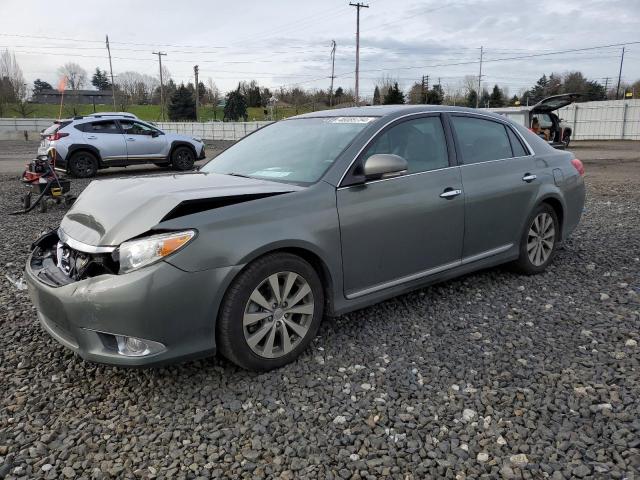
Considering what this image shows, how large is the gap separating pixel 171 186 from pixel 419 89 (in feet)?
258

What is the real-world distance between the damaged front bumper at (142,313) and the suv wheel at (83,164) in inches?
492

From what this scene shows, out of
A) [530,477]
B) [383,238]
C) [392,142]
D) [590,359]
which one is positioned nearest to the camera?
[530,477]

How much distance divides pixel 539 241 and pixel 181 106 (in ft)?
240

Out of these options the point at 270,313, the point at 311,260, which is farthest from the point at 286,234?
the point at 270,313

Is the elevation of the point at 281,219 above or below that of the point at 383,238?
above

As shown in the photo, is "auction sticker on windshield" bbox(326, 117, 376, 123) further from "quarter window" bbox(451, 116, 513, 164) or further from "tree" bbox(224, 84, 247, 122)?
"tree" bbox(224, 84, 247, 122)

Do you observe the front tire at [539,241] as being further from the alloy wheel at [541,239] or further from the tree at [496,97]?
the tree at [496,97]

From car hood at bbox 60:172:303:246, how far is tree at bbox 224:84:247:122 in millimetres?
68608

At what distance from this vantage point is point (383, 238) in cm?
358

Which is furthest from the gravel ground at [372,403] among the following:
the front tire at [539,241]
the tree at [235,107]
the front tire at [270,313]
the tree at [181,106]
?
the tree at [181,106]

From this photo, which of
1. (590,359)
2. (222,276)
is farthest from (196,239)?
(590,359)

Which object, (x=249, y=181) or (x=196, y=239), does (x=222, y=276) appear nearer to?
(x=196, y=239)

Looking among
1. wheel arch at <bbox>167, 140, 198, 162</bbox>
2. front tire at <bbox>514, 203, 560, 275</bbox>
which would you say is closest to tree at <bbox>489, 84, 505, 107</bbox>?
wheel arch at <bbox>167, 140, 198, 162</bbox>

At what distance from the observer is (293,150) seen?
3.94 metres
